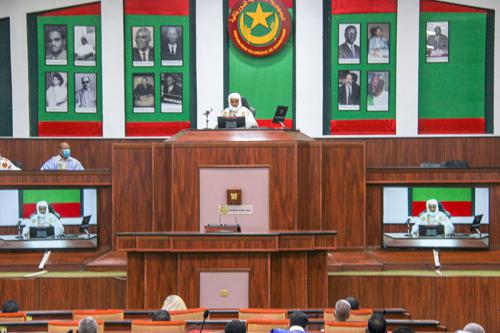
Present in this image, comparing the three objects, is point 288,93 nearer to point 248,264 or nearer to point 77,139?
point 77,139

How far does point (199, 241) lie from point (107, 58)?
8065 millimetres

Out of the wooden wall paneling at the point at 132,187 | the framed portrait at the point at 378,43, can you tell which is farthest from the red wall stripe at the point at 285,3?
the wooden wall paneling at the point at 132,187

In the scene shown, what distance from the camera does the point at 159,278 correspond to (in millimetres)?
10672

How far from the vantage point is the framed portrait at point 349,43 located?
685 inches

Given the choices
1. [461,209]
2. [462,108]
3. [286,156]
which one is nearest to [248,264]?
[286,156]

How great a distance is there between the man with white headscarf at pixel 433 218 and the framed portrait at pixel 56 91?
858 cm

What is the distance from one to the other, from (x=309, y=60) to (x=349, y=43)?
1.00 meters

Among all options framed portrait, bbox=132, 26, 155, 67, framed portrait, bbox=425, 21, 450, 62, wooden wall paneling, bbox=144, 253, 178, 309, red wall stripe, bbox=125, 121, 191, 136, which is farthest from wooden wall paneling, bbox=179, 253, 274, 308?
framed portrait, bbox=425, 21, 450, 62

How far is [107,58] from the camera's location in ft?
56.7

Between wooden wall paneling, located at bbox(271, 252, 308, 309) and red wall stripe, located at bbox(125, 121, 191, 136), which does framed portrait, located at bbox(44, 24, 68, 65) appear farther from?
wooden wall paneling, located at bbox(271, 252, 308, 309)

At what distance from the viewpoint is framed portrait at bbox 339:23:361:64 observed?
685 inches

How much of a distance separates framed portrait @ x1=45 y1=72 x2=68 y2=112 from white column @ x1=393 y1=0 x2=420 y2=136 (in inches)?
299

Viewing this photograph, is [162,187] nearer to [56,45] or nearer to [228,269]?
[228,269]

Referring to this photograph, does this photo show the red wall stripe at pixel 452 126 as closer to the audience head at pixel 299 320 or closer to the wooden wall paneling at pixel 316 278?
the wooden wall paneling at pixel 316 278
